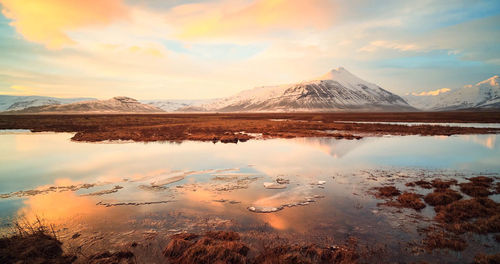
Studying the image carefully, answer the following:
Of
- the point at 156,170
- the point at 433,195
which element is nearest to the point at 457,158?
the point at 433,195

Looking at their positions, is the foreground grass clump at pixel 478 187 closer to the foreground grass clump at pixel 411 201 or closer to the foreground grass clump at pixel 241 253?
the foreground grass clump at pixel 411 201

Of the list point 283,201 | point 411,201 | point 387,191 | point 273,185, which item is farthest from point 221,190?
point 411,201

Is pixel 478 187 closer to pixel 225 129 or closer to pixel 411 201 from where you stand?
pixel 411 201

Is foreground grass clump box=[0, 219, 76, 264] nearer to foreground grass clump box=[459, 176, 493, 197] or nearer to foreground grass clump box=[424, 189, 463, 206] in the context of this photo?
foreground grass clump box=[424, 189, 463, 206]

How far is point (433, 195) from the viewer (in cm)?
1138

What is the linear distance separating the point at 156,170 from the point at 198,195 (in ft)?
22.6

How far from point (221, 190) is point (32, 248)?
7937 mm

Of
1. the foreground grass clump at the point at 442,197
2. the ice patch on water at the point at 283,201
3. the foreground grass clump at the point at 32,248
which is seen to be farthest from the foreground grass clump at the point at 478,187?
the foreground grass clump at the point at 32,248

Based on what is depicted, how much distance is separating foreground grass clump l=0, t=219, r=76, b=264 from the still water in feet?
1.98

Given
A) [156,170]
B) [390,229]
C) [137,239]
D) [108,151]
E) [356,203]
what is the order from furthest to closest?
[108,151] → [156,170] → [356,203] → [390,229] → [137,239]

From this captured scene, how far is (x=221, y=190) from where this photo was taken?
43.7 feet

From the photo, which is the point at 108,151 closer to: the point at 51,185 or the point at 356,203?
the point at 51,185

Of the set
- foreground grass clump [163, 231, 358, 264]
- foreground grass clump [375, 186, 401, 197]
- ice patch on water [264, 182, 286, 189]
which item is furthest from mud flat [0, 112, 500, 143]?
foreground grass clump [163, 231, 358, 264]

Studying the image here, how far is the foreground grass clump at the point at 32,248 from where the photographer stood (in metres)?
6.59
